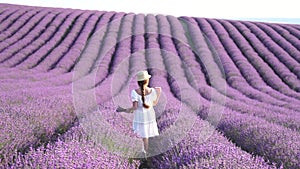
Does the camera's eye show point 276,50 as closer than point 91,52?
No

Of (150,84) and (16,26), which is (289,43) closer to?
(150,84)

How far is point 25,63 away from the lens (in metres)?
14.1

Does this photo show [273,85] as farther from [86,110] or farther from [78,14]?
[78,14]

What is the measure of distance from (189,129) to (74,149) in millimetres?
1621

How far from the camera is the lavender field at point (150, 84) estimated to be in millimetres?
3617

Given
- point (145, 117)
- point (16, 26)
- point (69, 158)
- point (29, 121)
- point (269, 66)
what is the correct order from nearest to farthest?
point (69, 158), point (145, 117), point (29, 121), point (269, 66), point (16, 26)

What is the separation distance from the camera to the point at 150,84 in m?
10.7

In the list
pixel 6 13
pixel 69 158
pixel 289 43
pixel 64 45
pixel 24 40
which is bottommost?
pixel 24 40

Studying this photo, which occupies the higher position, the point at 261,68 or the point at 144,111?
the point at 144,111

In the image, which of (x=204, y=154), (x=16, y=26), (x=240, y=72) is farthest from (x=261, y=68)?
(x=16, y=26)

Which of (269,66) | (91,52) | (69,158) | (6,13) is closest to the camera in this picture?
(69,158)

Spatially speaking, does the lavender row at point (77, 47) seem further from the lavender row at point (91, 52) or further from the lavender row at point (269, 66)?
the lavender row at point (269, 66)

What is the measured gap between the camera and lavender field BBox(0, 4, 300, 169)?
362 centimetres

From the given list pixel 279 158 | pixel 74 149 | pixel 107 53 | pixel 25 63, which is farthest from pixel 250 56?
pixel 74 149
